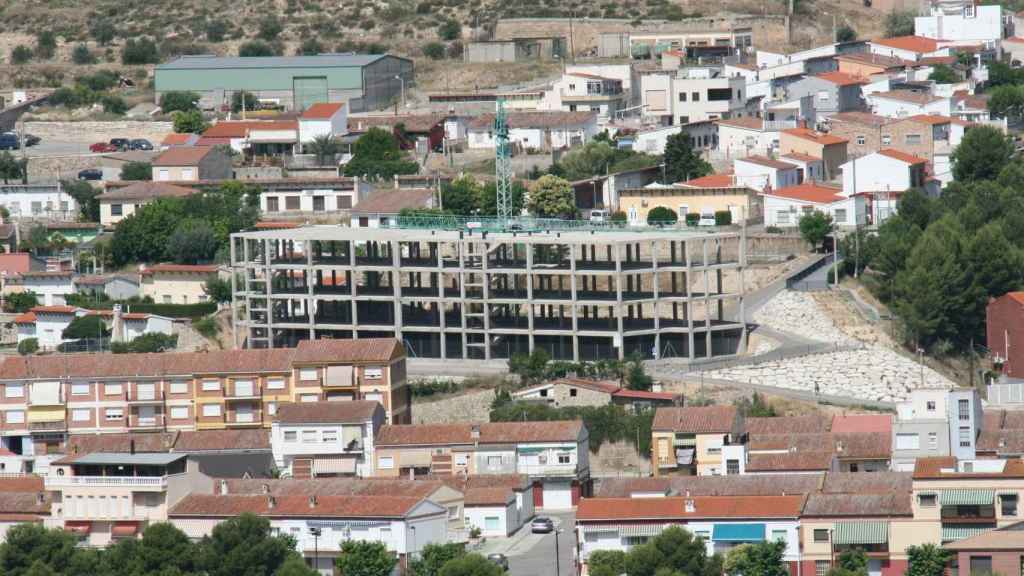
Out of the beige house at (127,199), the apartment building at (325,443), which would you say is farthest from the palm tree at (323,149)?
the apartment building at (325,443)

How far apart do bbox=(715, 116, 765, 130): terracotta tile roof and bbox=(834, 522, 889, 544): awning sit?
39.0 meters

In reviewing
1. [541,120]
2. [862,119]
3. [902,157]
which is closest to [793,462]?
[902,157]

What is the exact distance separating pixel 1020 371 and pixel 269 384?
1915 centimetres

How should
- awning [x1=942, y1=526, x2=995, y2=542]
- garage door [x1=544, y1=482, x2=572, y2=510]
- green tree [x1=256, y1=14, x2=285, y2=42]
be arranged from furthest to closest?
green tree [x1=256, y1=14, x2=285, y2=42], garage door [x1=544, y1=482, x2=572, y2=510], awning [x1=942, y1=526, x2=995, y2=542]

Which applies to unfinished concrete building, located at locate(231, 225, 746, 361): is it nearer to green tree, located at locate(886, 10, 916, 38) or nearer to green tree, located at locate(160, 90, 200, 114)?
green tree, located at locate(160, 90, 200, 114)

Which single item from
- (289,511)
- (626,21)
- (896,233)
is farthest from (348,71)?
(289,511)

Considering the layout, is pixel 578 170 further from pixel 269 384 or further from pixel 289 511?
pixel 289 511

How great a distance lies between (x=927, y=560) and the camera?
2227 inches

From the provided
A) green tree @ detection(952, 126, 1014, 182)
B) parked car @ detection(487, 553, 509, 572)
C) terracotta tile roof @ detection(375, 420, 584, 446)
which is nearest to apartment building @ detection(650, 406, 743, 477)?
terracotta tile roof @ detection(375, 420, 584, 446)

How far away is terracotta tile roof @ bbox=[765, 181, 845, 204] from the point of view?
86.7 m

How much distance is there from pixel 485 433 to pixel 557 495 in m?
2.33

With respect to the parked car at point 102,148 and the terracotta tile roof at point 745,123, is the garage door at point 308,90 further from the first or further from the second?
the terracotta tile roof at point 745,123

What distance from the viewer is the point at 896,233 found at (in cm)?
8181

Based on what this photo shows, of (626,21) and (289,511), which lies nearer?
(289,511)
